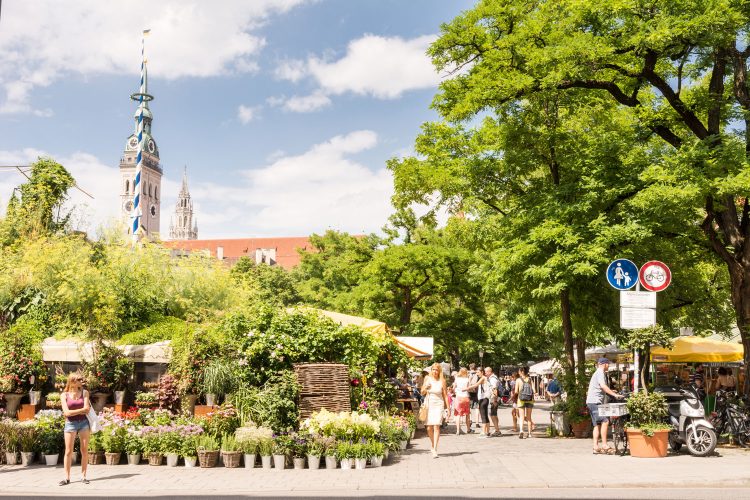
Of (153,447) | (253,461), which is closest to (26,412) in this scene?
(153,447)

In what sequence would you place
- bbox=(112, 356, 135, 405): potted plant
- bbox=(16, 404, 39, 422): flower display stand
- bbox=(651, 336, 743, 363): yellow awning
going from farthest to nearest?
bbox=(651, 336, 743, 363): yellow awning → bbox=(112, 356, 135, 405): potted plant → bbox=(16, 404, 39, 422): flower display stand

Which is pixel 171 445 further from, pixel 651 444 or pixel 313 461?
pixel 651 444

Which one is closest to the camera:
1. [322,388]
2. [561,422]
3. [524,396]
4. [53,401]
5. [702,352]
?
[322,388]

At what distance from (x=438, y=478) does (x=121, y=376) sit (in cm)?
993

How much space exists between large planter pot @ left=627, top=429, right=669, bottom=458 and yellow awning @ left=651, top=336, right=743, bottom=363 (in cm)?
930

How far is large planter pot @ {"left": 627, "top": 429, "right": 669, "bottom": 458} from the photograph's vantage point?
12750 mm

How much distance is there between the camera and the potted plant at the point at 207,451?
39.0 feet

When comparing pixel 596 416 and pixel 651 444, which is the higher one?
pixel 596 416

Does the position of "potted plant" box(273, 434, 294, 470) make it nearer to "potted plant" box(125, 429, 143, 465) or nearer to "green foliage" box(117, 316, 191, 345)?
"potted plant" box(125, 429, 143, 465)

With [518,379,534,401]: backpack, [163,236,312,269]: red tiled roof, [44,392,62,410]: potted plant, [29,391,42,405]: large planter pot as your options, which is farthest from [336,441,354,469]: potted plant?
[163,236,312,269]: red tiled roof

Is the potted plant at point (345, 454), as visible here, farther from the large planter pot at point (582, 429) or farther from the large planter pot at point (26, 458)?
the large planter pot at point (582, 429)

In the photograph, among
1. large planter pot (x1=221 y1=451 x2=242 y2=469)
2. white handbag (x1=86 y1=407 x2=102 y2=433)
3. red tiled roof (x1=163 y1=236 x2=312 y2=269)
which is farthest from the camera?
red tiled roof (x1=163 y1=236 x2=312 y2=269)

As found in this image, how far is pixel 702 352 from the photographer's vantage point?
866 inches

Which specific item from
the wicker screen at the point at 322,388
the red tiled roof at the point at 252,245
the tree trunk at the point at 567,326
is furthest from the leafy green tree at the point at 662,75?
the red tiled roof at the point at 252,245
